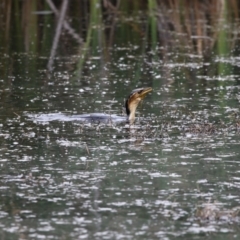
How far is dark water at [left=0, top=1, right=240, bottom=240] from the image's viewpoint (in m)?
5.76

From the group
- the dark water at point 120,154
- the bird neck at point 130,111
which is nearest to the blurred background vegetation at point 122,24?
the dark water at point 120,154

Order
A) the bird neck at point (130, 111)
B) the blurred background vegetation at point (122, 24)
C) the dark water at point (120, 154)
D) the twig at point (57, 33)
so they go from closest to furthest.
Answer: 1. the dark water at point (120, 154)
2. the bird neck at point (130, 111)
3. the twig at point (57, 33)
4. the blurred background vegetation at point (122, 24)

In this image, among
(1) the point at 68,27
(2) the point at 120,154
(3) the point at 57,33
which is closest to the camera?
(2) the point at 120,154

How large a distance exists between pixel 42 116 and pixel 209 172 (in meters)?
2.88

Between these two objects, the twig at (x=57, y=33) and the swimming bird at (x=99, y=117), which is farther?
the twig at (x=57, y=33)

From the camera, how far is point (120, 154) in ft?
25.3

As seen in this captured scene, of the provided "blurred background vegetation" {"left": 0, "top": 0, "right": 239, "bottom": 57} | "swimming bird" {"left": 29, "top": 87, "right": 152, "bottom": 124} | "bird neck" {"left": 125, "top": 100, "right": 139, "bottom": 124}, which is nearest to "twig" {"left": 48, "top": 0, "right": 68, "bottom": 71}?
"blurred background vegetation" {"left": 0, "top": 0, "right": 239, "bottom": 57}

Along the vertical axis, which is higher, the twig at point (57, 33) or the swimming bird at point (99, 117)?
the twig at point (57, 33)

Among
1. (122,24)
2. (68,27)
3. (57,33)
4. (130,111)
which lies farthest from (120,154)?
(122,24)

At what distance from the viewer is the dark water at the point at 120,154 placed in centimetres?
576

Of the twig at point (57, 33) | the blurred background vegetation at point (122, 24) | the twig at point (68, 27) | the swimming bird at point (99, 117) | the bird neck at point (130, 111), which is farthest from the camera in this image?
the twig at point (68, 27)

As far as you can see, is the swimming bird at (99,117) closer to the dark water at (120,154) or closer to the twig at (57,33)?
the dark water at (120,154)

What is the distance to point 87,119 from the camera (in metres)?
9.31

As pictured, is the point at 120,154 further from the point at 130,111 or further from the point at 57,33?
the point at 57,33
